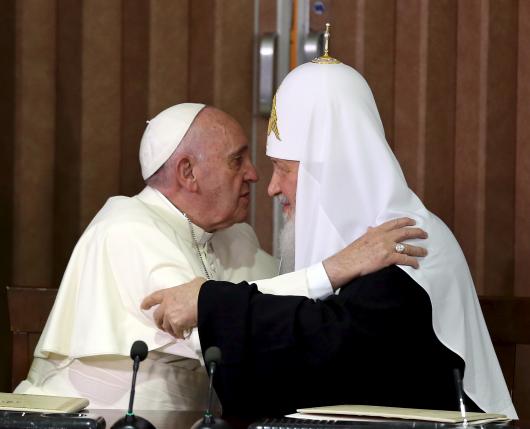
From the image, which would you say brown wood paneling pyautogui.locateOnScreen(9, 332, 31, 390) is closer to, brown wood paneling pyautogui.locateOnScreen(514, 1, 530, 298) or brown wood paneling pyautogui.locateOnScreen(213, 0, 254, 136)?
brown wood paneling pyautogui.locateOnScreen(213, 0, 254, 136)

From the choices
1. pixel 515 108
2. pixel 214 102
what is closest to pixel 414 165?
pixel 515 108

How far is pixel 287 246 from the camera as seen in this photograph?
4.07m

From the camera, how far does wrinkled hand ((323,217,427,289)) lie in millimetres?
3432

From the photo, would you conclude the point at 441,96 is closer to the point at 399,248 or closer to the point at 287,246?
the point at 287,246

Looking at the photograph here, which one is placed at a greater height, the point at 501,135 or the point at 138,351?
the point at 501,135

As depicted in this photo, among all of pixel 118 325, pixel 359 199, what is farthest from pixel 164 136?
pixel 359 199

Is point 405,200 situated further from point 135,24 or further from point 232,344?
point 135,24

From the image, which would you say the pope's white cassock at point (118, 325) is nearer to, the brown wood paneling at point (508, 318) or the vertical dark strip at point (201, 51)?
the brown wood paneling at point (508, 318)

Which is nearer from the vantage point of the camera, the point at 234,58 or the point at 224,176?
the point at 224,176

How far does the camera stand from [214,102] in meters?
5.42

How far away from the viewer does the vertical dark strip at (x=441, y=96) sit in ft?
17.5

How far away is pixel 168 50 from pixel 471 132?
56.7 inches

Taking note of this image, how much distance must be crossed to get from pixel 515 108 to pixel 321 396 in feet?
7.57

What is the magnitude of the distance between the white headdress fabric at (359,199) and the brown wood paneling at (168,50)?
1.78 m
